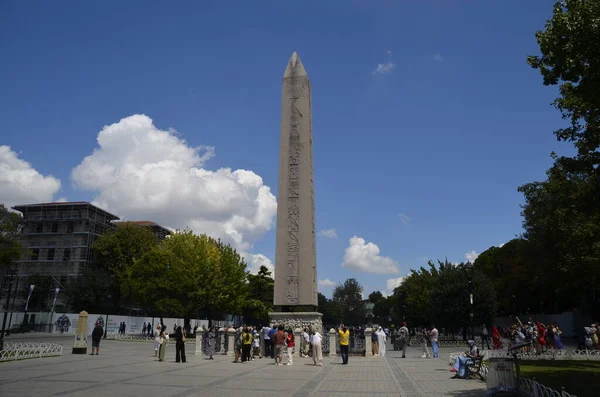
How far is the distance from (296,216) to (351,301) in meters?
89.3

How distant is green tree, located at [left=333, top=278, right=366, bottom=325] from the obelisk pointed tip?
8473 cm

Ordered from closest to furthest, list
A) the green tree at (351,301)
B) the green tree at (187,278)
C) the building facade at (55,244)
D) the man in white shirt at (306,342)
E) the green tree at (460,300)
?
the man in white shirt at (306,342) → the green tree at (460,300) → the green tree at (187,278) → the building facade at (55,244) → the green tree at (351,301)

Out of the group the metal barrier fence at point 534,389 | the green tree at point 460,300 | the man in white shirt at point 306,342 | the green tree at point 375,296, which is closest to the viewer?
the metal barrier fence at point 534,389

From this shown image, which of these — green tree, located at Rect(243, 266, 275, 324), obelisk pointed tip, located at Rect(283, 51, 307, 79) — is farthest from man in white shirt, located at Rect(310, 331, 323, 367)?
green tree, located at Rect(243, 266, 275, 324)

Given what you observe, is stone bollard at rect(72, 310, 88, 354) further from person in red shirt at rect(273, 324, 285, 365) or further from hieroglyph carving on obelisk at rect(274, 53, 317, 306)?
person in red shirt at rect(273, 324, 285, 365)

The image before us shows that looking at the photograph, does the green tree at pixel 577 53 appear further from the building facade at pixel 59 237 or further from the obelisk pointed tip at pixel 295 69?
the building facade at pixel 59 237

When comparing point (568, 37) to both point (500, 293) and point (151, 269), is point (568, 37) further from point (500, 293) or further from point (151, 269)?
point (500, 293)

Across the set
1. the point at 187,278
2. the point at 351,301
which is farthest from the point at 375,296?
the point at 187,278

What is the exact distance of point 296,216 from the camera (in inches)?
910

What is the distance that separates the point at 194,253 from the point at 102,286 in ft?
54.0

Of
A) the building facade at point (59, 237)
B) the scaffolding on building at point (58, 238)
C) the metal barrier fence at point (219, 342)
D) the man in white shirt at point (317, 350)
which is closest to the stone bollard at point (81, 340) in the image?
the metal barrier fence at point (219, 342)

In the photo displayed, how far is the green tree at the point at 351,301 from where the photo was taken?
4131 inches

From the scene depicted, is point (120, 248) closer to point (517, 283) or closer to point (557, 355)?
point (517, 283)

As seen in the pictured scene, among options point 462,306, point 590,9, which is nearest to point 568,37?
point 590,9
